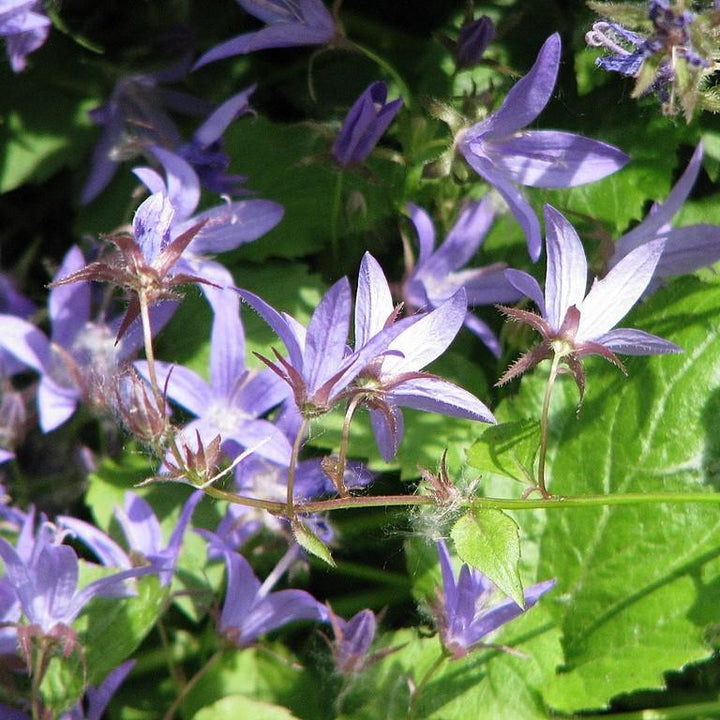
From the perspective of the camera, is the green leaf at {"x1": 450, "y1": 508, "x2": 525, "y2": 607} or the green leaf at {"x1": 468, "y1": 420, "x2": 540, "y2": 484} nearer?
the green leaf at {"x1": 450, "y1": 508, "x2": 525, "y2": 607}

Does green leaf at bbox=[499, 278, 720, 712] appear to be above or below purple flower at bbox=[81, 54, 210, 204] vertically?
below

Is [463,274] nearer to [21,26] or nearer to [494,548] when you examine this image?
[494,548]

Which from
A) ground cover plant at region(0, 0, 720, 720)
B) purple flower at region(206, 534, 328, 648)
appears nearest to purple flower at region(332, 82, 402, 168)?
ground cover plant at region(0, 0, 720, 720)

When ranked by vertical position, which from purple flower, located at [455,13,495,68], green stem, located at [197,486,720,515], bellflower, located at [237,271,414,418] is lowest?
green stem, located at [197,486,720,515]

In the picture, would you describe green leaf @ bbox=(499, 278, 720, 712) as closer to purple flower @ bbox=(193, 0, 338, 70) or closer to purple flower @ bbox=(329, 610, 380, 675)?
purple flower @ bbox=(329, 610, 380, 675)

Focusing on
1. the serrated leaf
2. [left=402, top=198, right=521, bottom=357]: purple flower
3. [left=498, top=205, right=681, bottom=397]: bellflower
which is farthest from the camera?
[left=402, top=198, right=521, bottom=357]: purple flower

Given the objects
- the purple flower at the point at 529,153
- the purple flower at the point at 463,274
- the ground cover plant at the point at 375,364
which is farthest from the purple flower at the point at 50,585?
the purple flower at the point at 529,153
